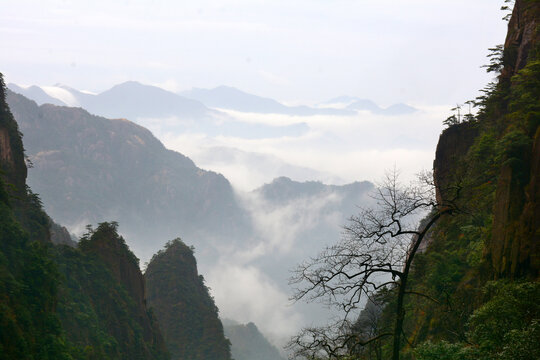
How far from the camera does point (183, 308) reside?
92688 millimetres

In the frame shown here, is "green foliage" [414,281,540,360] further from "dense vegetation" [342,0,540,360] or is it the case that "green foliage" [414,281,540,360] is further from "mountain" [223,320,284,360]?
"mountain" [223,320,284,360]

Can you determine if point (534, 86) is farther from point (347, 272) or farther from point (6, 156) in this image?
point (6, 156)

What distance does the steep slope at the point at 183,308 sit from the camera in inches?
3457

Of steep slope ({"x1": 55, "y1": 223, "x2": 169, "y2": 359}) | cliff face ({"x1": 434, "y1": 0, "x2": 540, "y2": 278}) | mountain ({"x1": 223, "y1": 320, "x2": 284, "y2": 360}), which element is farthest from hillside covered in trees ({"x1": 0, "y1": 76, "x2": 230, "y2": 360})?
mountain ({"x1": 223, "y1": 320, "x2": 284, "y2": 360})

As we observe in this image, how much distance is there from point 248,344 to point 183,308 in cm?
7355

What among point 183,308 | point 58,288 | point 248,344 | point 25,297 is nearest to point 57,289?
point 25,297

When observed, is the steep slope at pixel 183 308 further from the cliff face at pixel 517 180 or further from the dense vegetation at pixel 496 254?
the cliff face at pixel 517 180

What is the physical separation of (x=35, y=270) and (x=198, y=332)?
59115 millimetres

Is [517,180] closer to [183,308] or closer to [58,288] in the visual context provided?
[58,288]

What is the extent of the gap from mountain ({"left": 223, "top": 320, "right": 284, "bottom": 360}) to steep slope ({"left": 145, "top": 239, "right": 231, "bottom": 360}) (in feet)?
191

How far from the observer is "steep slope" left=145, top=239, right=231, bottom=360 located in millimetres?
87812

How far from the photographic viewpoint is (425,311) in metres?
23.3

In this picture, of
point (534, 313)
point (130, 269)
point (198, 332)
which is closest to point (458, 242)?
point (534, 313)

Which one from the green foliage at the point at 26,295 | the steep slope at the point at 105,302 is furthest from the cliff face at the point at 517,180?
the steep slope at the point at 105,302
